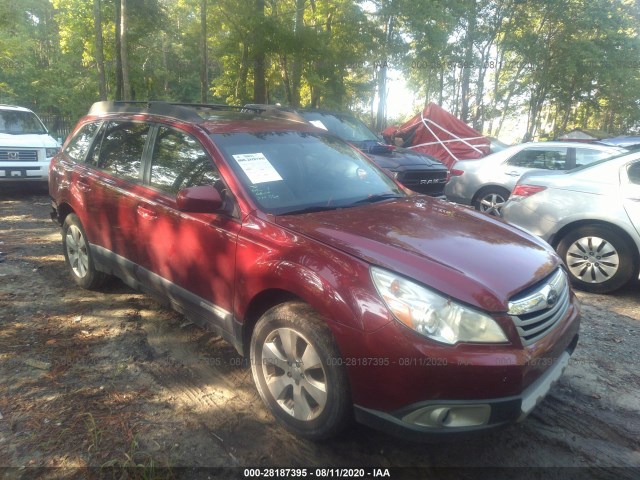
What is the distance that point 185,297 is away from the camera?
10.6ft

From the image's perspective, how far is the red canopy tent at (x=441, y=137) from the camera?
13.1 metres

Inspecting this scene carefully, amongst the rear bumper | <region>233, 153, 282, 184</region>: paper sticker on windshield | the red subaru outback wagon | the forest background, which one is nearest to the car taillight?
the red subaru outback wagon

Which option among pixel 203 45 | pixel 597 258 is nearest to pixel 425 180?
pixel 597 258

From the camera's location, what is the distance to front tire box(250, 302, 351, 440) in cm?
231

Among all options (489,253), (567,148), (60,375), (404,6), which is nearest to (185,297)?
(60,375)

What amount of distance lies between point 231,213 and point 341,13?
708 inches

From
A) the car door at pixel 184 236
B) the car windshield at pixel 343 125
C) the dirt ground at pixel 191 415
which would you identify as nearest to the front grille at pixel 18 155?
the car windshield at pixel 343 125

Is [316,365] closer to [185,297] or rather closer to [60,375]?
[185,297]

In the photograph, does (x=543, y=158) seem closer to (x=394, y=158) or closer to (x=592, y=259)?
(x=394, y=158)

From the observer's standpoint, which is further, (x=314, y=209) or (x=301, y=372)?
(x=314, y=209)

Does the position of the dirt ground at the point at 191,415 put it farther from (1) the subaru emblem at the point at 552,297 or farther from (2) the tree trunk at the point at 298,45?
(2) the tree trunk at the point at 298,45

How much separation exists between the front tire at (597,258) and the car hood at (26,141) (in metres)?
9.78

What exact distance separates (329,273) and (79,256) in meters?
3.37

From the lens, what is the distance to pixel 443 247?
250 cm
